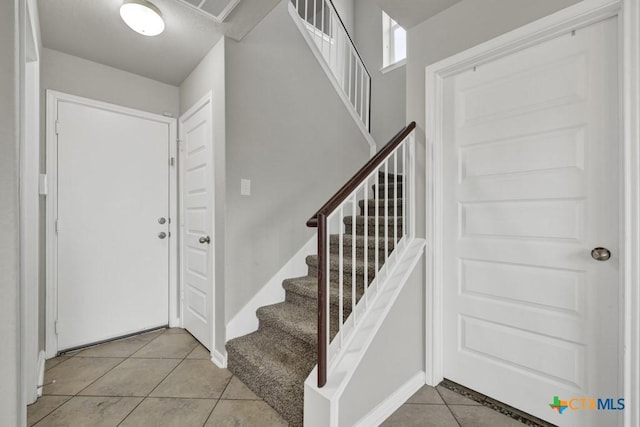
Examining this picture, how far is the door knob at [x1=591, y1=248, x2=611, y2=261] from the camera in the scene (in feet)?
4.23

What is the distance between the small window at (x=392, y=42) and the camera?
3.99 meters

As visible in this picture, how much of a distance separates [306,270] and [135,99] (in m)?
2.15

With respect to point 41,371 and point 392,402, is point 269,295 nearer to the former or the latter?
point 392,402

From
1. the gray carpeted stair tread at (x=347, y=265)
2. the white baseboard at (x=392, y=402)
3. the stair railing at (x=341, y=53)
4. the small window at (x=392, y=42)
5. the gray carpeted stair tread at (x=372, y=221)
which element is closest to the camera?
the white baseboard at (x=392, y=402)

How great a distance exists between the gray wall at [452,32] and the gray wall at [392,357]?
0.45 m

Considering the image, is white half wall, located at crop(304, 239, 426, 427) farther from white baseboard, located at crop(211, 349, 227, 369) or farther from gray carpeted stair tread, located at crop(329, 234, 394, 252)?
white baseboard, located at crop(211, 349, 227, 369)

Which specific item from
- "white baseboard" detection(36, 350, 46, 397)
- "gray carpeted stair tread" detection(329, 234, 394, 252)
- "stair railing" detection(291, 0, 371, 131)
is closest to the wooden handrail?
"gray carpeted stair tread" detection(329, 234, 394, 252)

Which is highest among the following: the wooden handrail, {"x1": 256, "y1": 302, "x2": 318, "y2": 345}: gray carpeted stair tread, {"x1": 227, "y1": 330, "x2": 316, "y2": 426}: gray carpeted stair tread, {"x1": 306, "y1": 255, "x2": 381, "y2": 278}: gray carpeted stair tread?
the wooden handrail

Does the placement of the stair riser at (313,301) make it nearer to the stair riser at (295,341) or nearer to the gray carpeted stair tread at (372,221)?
the stair riser at (295,341)

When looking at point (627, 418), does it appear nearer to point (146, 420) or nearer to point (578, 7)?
point (578, 7)

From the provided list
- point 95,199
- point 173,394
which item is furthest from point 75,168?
point 173,394

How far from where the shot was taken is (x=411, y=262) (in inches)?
69.0

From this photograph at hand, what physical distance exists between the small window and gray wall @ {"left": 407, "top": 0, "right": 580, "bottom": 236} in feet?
7.61

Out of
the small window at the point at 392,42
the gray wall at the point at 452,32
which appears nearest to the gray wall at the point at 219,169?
the gray wall at the point at 452,32
